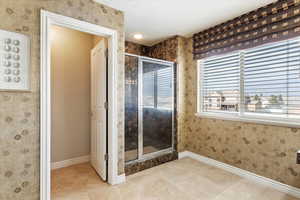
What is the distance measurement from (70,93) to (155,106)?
5.08 feet

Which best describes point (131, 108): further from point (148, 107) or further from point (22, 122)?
point (22, 122)

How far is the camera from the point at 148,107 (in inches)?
104

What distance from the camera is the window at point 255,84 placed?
6.11 ft

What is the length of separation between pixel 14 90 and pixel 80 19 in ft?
3.38

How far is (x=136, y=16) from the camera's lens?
2246 millimetres

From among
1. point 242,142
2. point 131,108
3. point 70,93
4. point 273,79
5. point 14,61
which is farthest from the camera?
point 70,93

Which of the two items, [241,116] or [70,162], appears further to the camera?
[70,162]

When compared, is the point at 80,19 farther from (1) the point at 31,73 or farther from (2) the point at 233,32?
(2) the point at 233,32

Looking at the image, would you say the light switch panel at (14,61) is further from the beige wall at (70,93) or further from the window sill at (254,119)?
the window sill at (254,119)

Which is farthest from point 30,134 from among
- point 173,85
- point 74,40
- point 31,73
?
point 173,85

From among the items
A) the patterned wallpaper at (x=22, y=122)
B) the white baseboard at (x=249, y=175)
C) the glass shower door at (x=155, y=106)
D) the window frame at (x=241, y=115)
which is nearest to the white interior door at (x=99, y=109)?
the glass shower door at (x=155, y=106)

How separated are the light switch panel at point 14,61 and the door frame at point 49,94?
4.9 inches

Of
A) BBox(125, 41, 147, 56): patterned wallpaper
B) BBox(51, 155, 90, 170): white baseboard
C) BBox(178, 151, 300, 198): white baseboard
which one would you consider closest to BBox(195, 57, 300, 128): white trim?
BBox(178, 151, 300, 198): white baseboard

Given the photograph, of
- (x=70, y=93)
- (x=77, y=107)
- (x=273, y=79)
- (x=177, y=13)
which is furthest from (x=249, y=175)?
(x=70, y=93)
